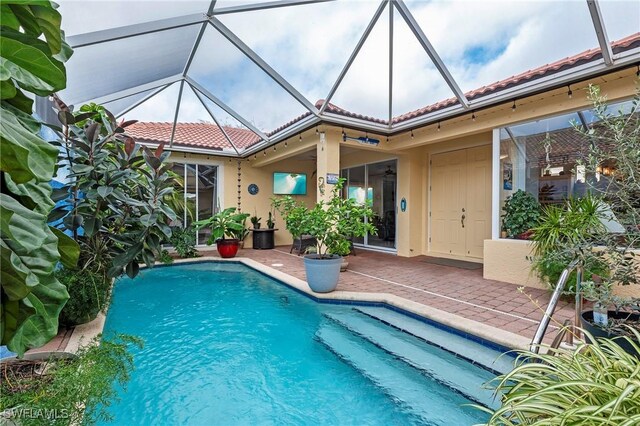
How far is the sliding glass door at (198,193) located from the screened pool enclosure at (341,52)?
3.04m

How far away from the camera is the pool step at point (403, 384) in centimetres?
227

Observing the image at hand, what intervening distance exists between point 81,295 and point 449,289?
506cm

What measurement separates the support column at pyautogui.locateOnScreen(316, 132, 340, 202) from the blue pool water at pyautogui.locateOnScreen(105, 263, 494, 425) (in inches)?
100

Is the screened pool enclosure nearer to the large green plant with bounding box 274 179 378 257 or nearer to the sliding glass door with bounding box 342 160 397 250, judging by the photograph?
the large green plant with bounding box 274 179 378 257

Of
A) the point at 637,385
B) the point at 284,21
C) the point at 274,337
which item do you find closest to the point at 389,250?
the point at 274,337

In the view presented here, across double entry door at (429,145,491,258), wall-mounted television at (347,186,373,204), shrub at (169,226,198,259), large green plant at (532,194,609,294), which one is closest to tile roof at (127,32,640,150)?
large green plant at (532,194,609,294)

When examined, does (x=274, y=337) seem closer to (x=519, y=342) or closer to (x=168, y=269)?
(x=519, y=342)

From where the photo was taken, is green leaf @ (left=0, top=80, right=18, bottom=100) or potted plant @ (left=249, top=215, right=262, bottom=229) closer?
green leaf @ (left=0, top=80, right=18, bottom=100)

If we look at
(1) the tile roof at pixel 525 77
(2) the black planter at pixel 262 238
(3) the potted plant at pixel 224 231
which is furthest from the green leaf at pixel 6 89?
(2) the black planter at pixel 262 238

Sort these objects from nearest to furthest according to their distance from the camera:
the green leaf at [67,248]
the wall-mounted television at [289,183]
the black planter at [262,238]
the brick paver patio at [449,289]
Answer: the green leaf at [67,248] < the brick paver patio at [449,289] < the black planter at [262,238] < the wall-mounted television at [289,183]

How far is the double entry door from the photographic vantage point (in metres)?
6.84

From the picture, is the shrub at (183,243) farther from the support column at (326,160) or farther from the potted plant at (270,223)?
the support column at (326,160)

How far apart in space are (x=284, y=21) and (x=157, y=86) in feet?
11.1

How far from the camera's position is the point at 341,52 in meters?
4.71
